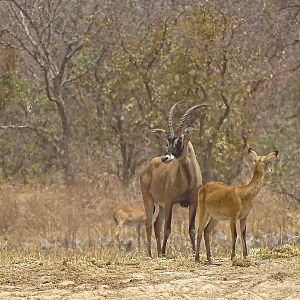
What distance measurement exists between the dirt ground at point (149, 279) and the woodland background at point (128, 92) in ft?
22.5

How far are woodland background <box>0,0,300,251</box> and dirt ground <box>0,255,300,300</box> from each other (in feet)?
22.5

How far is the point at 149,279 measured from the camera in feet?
29.9

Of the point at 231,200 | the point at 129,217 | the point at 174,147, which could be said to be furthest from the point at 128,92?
the point at 231,200

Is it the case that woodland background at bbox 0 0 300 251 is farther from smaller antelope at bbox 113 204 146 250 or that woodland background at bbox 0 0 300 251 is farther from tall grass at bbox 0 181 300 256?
smaller antelope at bbox 113 204 146 250

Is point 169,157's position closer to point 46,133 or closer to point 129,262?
point 129,262

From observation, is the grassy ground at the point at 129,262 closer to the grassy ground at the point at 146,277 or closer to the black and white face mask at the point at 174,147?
the grassy ground at the point at 146,277

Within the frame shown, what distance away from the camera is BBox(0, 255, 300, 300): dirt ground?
8.38 meters

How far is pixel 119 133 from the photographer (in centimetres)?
2223

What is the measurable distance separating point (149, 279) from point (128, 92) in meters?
12.7

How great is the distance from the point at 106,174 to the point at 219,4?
5.45 metres

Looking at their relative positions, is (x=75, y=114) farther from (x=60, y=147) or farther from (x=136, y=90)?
(x=136, y=90)

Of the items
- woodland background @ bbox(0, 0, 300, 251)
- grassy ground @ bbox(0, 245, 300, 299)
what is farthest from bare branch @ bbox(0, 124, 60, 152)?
grassy ground @ bbox(0, 245, 300, 299)

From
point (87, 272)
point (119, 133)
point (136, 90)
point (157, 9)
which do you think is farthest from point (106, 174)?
point (87, 272)

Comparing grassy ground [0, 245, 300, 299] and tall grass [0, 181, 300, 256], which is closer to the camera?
grassy ground [0, 245, 300, 299]
